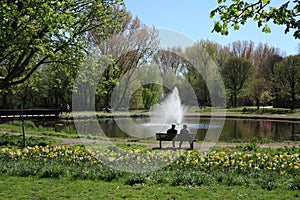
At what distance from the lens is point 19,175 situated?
23.7 feet

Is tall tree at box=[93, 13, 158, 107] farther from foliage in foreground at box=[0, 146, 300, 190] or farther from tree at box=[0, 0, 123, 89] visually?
foliage in foreground at box=[0, 146, 300, 190]

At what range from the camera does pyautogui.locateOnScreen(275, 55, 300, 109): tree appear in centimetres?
4438

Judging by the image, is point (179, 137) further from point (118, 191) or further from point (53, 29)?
point (118, 191)

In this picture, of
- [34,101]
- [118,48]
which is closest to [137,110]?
[118,48]

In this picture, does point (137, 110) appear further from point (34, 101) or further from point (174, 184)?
point (174, 184)

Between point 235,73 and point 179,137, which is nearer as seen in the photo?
point 179,137

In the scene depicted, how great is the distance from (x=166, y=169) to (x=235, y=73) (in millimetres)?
48208

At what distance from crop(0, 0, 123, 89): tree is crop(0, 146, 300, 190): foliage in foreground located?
2991mm

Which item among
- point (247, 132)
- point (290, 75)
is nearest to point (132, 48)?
point (247, 132)

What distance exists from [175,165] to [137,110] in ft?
111

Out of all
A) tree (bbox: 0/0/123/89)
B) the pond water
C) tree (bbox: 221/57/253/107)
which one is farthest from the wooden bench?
tree (bbox: 221/57/253/107)

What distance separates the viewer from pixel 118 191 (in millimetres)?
5973

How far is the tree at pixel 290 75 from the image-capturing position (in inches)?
1747

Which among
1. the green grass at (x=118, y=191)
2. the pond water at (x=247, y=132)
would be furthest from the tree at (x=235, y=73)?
the green grass at (x=118, y=191)
